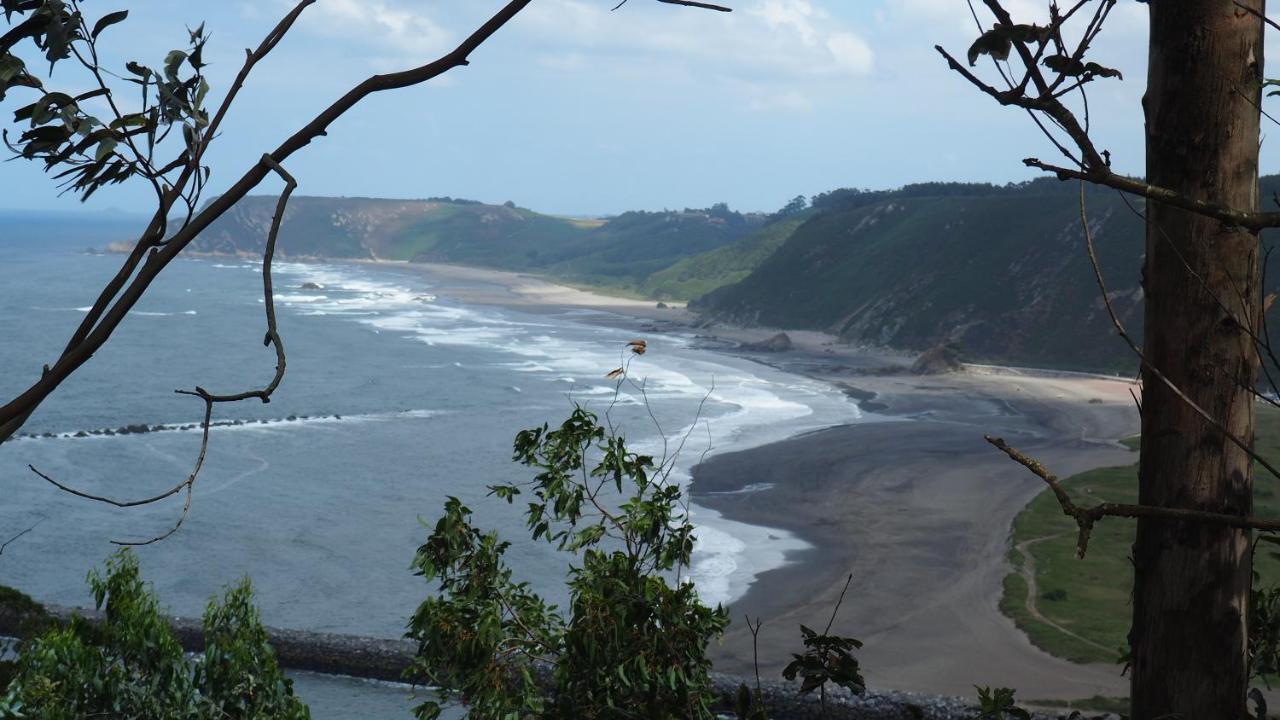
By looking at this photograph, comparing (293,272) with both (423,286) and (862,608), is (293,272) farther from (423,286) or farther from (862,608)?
(862,608)

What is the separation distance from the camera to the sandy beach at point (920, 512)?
75.3ft

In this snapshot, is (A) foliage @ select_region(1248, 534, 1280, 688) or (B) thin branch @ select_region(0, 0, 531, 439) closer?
(B) thin branch @ select_region(0, 0, 531, 439)

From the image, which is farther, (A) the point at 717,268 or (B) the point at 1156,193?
(A) the point at 717,268

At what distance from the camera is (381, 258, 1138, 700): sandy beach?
22938 millimetres

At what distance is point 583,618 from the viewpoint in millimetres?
5922

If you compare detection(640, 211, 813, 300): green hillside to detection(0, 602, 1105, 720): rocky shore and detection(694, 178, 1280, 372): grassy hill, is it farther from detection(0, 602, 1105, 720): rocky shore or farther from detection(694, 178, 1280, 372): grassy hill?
detection(0, 602, 1105, 720): rocky shore

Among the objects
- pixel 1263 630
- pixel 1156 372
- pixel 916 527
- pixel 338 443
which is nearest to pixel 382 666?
pixel 916 527

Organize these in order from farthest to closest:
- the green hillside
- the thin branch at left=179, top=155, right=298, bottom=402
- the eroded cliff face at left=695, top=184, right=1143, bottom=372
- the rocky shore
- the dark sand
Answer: the green hillside, the eroded cliff face at left=695, top=184, right=1143, bottom=372, the dark sand, the rocky shore, the thin branch at left=179, top=155, right=298, bottom=402

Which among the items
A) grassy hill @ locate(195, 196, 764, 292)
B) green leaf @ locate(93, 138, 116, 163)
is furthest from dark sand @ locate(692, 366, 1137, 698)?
grassy hill @ locate(195, 196, 764, 292)

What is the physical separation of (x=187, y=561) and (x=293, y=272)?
415 feet

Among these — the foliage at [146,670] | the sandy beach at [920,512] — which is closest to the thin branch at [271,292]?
the foliage at [146,670]

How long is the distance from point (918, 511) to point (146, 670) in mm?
24469

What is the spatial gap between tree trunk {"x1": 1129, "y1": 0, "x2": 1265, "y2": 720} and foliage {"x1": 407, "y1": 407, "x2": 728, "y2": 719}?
9.74 feet

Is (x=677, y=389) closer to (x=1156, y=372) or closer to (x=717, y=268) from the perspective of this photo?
(x=1156, y=372)
